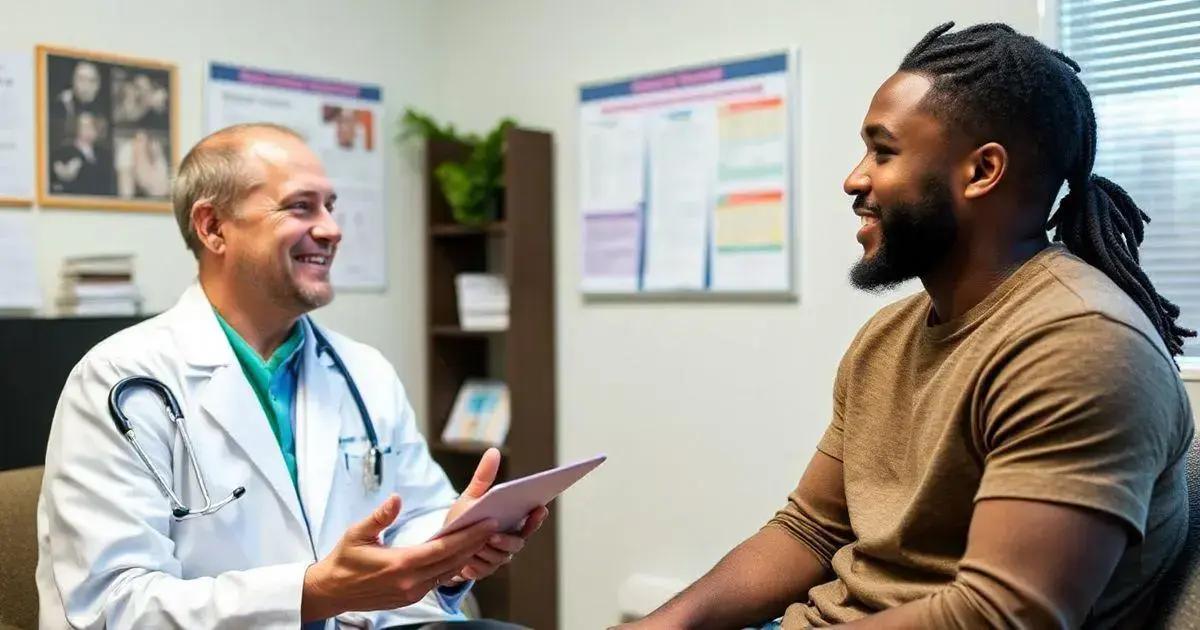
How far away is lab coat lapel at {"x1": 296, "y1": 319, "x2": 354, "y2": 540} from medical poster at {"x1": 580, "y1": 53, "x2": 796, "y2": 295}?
4.08ft

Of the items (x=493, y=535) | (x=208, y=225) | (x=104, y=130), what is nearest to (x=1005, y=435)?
(x=493, y=535)

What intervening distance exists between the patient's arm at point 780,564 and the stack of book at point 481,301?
1869 mm

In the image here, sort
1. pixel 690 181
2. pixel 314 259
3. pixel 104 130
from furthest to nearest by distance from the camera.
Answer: pixel 690 181 → pixel 104 130 → pixel 314 259

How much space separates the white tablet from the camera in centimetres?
142

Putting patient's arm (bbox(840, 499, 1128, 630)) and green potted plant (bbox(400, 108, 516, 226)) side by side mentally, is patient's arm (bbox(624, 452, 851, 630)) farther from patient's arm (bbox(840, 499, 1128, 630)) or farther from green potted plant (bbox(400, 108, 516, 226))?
green potted plant (bbox(400, 108, 516, 226))

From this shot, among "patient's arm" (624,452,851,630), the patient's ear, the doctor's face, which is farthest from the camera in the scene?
the doctor's face

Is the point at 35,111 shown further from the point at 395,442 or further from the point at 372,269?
the point at 395,442

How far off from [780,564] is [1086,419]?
592 millimetres

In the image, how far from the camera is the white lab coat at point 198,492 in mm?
1583

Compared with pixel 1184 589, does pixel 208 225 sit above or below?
above

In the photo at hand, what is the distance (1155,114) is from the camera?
7.47ft

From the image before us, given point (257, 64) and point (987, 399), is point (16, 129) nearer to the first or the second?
point (257, 64)

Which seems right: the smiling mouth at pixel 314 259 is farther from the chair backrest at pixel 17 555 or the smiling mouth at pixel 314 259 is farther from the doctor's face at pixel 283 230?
the chair backrest at pixel 17 555

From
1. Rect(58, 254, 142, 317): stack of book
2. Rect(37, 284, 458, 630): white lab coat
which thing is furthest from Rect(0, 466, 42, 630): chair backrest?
Rect(58, 254, 142, 317): stack of book
